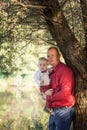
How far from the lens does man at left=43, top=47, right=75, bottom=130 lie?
4820mm

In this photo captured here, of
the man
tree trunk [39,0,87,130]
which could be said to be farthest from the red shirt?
tree trunk [39,0,87,130]

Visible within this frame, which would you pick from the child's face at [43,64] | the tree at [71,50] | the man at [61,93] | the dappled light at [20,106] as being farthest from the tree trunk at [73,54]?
the dappled light at [20,106]

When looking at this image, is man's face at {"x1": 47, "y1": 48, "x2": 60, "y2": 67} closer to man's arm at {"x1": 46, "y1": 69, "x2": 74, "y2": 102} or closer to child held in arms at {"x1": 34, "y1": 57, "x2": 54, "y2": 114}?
man's arm at {"x1": 46, "y1": 69, "x2": 74, "y2": 102}

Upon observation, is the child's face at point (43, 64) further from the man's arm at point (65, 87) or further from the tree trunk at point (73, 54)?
the man's arm at point (65, 87)

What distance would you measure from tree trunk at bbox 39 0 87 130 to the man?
141 millimetres

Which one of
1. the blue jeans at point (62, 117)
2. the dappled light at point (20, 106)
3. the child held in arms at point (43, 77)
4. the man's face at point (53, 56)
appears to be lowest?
the dappled light at point (20, 106)

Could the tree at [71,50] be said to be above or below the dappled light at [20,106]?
above

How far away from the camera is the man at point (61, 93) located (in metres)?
4.82

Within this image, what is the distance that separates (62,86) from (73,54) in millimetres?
520

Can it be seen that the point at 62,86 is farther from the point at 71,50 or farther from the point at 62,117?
the point at 71,50

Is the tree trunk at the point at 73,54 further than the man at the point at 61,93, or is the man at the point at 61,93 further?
the tree trunk at the point at 73,54

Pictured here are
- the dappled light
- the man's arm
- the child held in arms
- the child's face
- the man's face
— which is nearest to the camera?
the man's arm

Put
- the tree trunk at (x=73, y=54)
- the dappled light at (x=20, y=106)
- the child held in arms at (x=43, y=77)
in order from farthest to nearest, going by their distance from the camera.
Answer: the dappled light at (x=20, y=106)
the child held in arms at (x=43, y=77)
the tree trunk at (x=73, y=54)

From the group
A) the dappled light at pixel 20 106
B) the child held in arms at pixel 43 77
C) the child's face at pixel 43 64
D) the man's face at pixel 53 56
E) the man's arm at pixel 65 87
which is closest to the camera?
the man's arm at pixel 65 87
